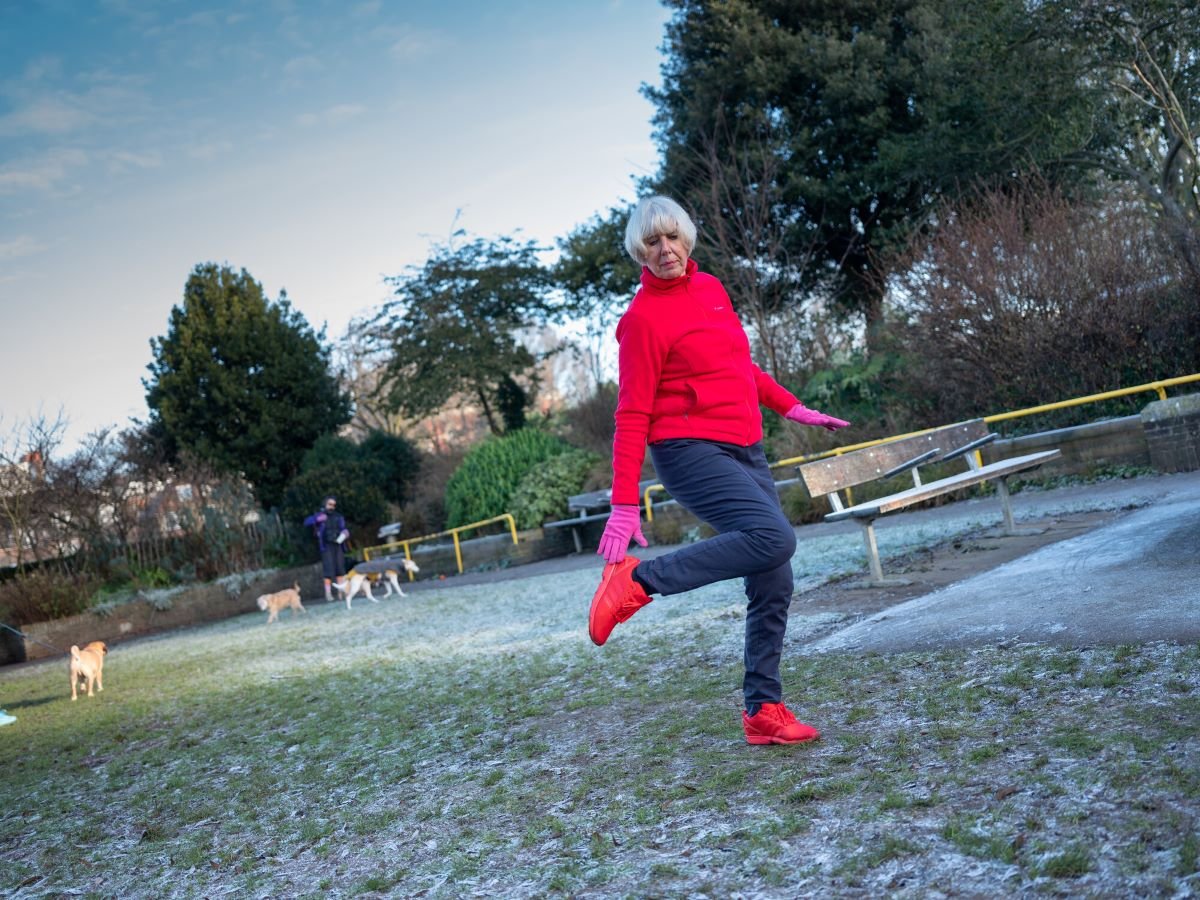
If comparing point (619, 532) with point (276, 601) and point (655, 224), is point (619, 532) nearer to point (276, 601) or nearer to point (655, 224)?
point (655, 224)

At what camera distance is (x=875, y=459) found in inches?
309

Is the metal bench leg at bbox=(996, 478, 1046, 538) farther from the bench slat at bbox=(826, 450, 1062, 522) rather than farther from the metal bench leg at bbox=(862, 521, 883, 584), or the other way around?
the metal bench leg at bbox=(862, 521, 883, 584)

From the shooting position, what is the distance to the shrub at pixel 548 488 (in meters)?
19.9

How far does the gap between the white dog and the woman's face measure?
12.0 meters

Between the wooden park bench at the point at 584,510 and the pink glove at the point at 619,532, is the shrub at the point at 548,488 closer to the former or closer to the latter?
the wooden park bench at the point at 584,510

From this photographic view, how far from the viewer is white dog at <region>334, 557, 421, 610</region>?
15.2 metres

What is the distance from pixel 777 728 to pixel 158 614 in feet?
54.3

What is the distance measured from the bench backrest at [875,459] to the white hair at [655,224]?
138 inches

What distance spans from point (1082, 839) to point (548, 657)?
4.87 metres

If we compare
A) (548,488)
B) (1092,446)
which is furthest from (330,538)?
(1092,446)

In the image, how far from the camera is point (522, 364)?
91.6 ft

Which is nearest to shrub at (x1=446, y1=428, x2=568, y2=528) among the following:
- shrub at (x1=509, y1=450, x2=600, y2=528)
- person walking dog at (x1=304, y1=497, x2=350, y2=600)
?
shrub at (x1=509, y1=450, x2=600, y2=528)

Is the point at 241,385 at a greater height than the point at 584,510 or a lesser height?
greater

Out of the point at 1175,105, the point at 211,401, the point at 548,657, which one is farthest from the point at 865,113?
the point at 548,657
